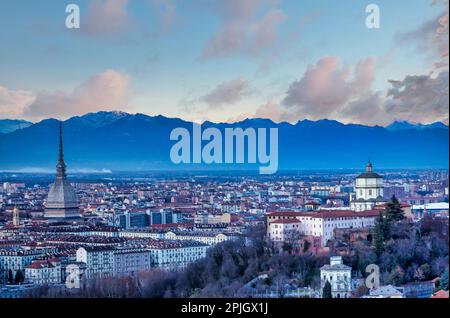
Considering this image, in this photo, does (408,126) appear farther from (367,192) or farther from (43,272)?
(43,272)

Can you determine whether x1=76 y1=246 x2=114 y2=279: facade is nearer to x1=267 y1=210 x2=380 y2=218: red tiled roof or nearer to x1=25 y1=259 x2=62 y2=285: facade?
x1=25 y1=259 x2=62 y2=285: facade

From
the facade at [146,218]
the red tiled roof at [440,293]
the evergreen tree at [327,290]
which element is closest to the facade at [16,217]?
the facade at [146,218]

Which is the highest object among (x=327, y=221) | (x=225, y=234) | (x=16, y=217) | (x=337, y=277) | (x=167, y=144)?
(x=167, y=144)

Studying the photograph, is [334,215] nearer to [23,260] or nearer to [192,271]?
[192,271]

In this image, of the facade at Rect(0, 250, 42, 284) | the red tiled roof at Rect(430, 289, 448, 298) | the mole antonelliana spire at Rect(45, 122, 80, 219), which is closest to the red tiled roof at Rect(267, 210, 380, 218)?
the facade at Rect(0, 250, 42, 284)

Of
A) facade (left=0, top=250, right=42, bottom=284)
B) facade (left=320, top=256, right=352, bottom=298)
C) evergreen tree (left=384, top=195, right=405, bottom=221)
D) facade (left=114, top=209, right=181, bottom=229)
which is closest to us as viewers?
facade (left=320, top=256, right=352, bottom=298)

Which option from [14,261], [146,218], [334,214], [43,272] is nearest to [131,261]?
[43,272]
